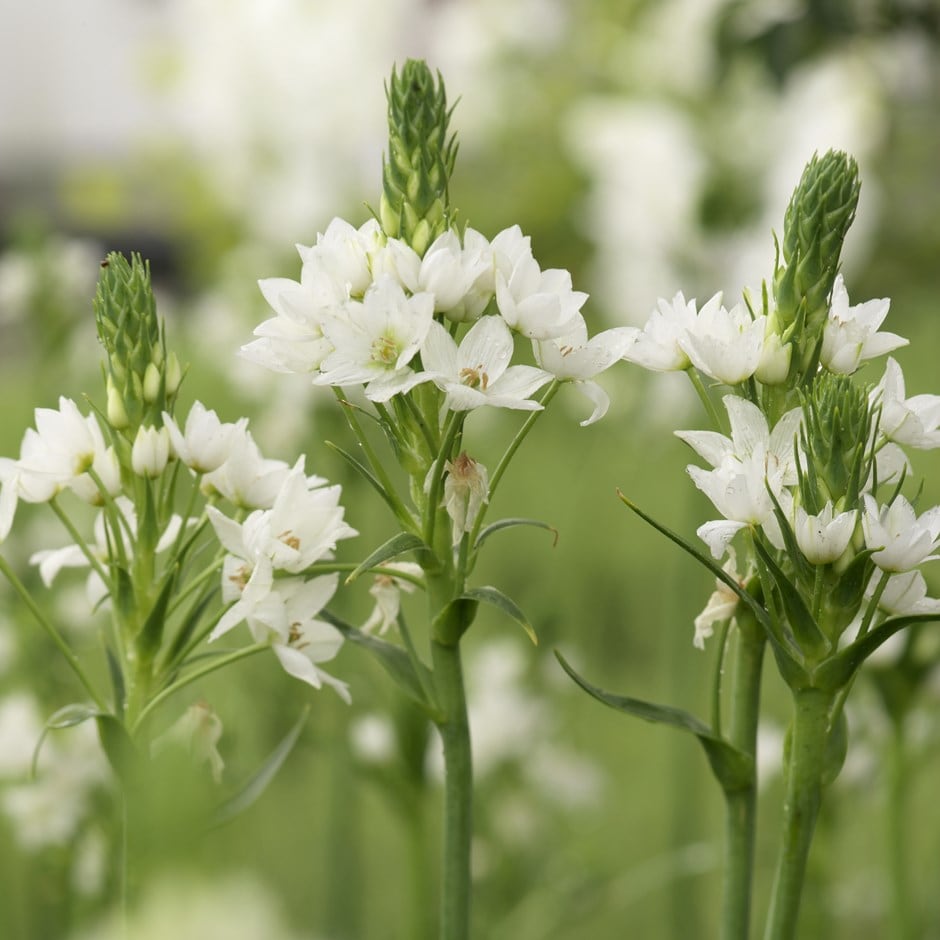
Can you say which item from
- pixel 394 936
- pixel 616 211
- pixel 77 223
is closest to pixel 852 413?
pixel 394 936

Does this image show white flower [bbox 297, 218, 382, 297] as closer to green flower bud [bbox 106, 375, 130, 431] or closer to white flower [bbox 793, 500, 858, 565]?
green flower bud [bbox 106, 375, 130, 431]

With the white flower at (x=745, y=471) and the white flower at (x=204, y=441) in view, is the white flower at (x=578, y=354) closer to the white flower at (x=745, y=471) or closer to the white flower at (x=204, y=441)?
the white flower at (x=745, y=471)

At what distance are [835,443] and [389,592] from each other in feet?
0.91

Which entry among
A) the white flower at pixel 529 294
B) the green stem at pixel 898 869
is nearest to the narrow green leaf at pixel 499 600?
the white flower at pixel 529 294

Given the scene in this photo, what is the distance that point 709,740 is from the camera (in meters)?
0.73

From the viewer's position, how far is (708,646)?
2.74 metres

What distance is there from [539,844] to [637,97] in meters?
2.36

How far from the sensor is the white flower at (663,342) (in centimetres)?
77

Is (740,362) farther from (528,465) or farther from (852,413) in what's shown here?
(528,465)

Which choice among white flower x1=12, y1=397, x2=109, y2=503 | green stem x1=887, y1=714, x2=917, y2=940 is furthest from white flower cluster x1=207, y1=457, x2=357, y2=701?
green stem x1=887, y1=714, x2=917, y2=940

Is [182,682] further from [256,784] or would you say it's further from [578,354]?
[578,354]

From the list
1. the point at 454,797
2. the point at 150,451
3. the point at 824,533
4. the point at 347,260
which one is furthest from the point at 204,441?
the point at 824,533

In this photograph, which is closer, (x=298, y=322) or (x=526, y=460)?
(x=298, y=322)

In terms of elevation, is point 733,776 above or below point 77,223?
below
